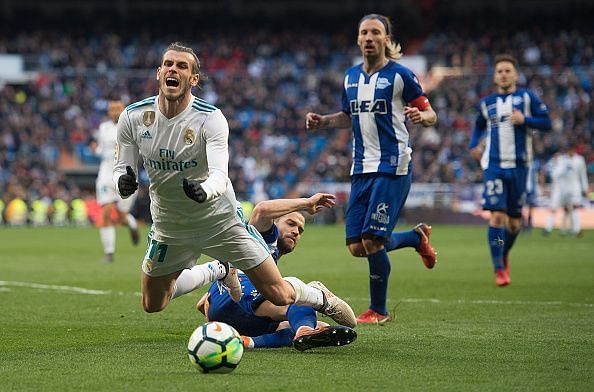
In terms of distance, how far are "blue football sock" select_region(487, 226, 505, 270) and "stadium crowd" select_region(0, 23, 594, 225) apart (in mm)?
21742

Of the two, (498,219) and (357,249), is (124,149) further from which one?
(498,219)

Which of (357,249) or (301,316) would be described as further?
(357,249)

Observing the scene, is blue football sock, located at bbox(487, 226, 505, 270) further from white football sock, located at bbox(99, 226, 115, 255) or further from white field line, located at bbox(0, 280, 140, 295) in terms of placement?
white football sock, located at bbox(99, 226, 115, 255)

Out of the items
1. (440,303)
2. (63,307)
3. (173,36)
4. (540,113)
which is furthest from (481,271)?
(173,36)

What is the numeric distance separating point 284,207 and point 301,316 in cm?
87

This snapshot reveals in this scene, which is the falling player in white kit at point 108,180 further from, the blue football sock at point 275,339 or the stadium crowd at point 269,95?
the stadium crowd at point 269,95

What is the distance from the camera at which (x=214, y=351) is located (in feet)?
21.6

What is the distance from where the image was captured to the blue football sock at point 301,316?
7.72 m

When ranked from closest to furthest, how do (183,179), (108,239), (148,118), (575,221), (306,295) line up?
Result: (183,179)
(148,118)
(306,295)
(108,239)
(575,221)

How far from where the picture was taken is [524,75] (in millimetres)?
41750

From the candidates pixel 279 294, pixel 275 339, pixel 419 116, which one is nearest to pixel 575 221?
→ pixel 419 116

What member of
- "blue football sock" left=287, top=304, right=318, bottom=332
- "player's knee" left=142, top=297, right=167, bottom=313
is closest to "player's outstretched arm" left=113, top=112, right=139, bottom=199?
"player's knee" left=142, top=297, right=167, bottom=313

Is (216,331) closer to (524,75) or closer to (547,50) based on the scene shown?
(524,75)

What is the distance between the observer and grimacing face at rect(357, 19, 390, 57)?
384 inches
